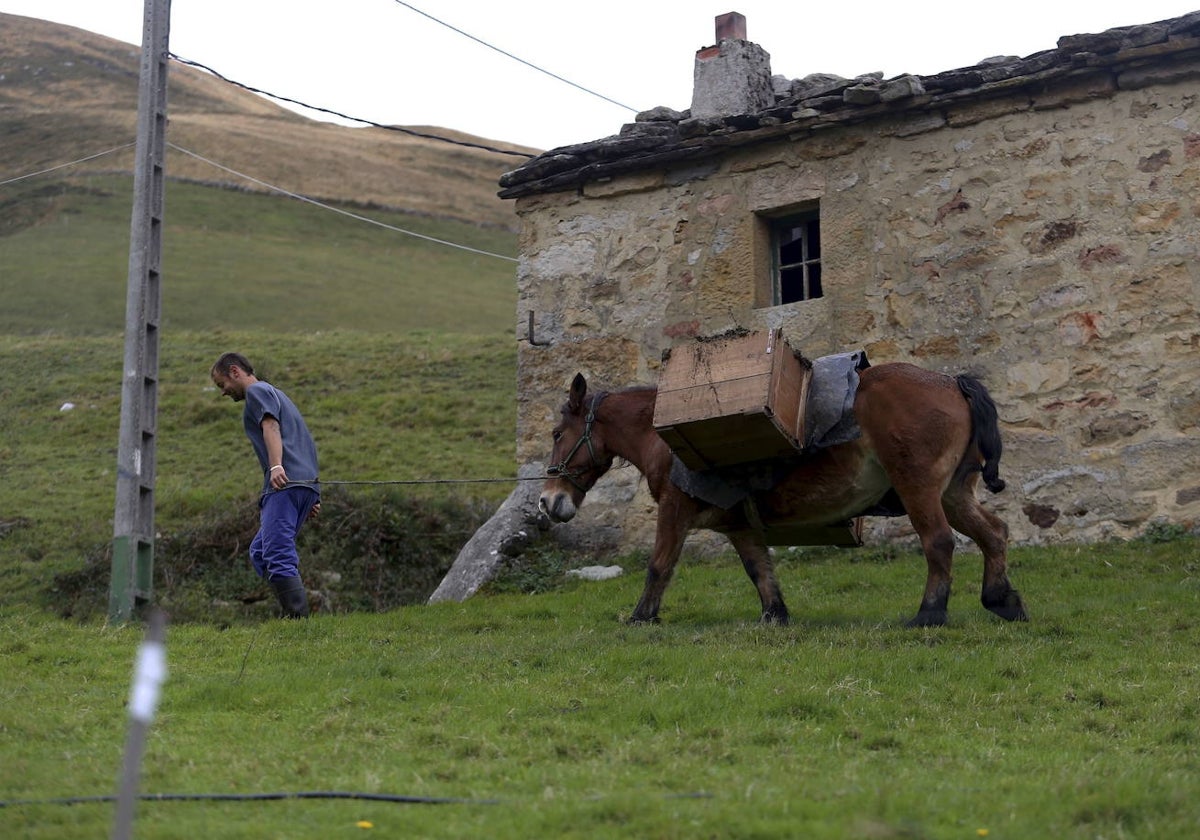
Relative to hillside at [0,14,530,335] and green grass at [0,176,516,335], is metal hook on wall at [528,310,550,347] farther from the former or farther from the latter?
green grass at [0,176,516,335]

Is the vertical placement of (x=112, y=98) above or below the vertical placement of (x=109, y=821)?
above

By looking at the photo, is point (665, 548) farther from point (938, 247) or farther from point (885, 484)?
point (938, 247)

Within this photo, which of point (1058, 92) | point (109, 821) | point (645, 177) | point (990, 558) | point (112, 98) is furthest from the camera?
point (112, 98)

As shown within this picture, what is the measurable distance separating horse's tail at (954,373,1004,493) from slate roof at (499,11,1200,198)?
4328 millimetres

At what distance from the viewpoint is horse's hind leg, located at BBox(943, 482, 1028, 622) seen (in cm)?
908

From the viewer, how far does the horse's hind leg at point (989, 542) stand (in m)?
9.08

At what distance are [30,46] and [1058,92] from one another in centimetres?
9973

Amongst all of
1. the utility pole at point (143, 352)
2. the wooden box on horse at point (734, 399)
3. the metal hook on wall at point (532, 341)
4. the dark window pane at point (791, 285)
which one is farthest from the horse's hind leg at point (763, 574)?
the metal hook on wall at point (532, 341)

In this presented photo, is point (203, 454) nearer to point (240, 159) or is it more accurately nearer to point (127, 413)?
point (127, 413)

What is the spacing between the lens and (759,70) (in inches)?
576

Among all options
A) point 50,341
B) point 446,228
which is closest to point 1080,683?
point 50,341

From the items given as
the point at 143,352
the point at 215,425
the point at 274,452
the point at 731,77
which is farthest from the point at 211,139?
the point at 274,452

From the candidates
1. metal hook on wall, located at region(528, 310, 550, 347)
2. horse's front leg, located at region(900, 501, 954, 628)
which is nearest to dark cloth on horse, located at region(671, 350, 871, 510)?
horse's front leg, located at region(900, 501, 954, 628)

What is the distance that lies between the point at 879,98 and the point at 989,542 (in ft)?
16.9
